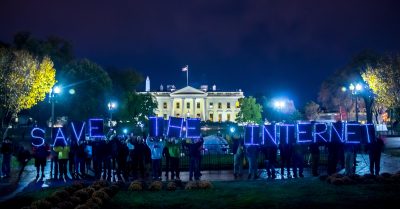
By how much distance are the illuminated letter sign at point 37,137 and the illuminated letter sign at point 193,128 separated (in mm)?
7373

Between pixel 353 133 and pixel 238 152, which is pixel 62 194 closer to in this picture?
pixel 238 152

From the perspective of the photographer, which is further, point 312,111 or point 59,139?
point 312,111

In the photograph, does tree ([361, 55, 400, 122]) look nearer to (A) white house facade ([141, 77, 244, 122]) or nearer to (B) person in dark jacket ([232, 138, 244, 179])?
(B) person in dark jacket ([232, 138, 244, 179])

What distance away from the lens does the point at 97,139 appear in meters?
25.4

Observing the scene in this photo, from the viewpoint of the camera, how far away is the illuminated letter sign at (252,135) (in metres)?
23.1

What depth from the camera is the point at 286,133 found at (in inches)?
933

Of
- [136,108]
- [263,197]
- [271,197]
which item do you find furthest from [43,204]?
[136,108]

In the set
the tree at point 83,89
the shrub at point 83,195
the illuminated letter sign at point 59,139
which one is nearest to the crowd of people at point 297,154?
the illuminated letter sign at point 59,139

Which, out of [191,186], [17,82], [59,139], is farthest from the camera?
[17,82]

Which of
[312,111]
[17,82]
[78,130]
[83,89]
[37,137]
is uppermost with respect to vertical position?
[83,89]

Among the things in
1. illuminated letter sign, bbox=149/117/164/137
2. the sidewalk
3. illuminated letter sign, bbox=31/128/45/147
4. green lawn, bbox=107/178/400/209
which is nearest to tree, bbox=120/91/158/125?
the sidewalk

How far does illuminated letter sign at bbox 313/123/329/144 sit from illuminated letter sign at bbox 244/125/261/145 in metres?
2.70

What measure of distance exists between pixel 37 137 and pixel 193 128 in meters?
7.79

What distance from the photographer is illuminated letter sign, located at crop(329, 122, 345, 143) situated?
23.1 meters
